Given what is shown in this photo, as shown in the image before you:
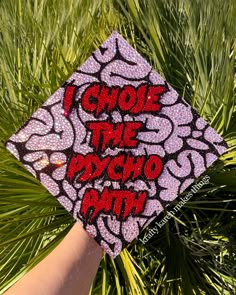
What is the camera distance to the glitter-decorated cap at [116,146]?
563 millimetres

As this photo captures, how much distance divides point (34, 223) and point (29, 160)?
0.18m

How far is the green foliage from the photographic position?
702mm

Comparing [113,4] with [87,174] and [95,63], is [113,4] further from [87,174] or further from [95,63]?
[87,174]

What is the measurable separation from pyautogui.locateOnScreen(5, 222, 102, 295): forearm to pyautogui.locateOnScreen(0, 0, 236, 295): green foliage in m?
0.11

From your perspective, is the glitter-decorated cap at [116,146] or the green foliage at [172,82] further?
the green foliage at [172,82]

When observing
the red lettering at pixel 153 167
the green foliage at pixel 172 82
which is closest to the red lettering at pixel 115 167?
the red lettering at pixel 153 167

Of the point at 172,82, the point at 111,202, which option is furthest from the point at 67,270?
the point at 172,82

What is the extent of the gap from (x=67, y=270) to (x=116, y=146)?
0.51ft

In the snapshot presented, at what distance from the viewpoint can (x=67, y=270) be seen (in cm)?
56

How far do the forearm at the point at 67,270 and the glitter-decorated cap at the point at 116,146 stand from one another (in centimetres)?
2

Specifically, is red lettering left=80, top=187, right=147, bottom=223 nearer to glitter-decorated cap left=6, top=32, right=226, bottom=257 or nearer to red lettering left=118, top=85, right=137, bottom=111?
glitter-decorated cap left=6, top=32, right=226, bottom=257

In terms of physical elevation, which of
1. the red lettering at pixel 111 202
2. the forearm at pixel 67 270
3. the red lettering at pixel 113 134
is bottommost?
the forearm at pixel 67 270

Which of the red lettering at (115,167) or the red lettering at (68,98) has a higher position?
the red lettering at (68,98)

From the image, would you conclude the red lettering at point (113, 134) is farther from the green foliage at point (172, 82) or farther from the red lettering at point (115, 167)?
the green foliage at point (172, 82)
